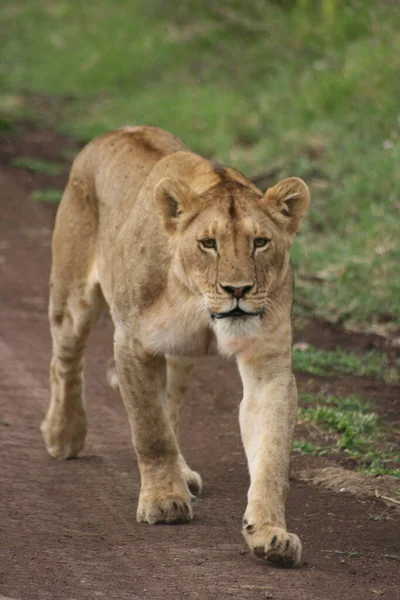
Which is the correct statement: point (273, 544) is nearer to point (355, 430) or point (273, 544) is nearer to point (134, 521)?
point (134, 521)

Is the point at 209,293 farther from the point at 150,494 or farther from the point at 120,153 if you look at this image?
the point at 120,153

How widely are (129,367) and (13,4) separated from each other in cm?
1361

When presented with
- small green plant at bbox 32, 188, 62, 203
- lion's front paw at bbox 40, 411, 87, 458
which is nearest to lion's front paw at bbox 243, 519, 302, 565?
lion's front paw at bbox 40, 411, 87, 458

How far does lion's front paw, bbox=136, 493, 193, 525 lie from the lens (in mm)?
3986

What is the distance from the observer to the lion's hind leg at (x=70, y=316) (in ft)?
15.8

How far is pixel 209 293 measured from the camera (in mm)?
3586

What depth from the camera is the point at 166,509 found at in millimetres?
3980

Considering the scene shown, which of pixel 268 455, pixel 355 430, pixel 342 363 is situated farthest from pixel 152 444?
pixel 342 363

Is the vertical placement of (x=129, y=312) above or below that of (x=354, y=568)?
above

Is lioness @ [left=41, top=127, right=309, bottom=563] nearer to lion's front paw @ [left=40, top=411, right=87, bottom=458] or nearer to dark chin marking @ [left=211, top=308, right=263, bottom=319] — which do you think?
dark chin marking @ [left=211, top=308, right=263, bottom=319]

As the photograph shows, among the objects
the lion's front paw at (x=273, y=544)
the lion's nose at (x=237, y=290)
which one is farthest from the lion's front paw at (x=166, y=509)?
the lion's nose at (x=237, y=290)

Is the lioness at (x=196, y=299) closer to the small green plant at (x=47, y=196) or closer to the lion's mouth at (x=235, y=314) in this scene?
the lion's mouth at (x=235, y=314)

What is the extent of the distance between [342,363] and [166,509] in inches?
91.0

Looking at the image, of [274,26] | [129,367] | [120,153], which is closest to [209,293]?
[129,367]
